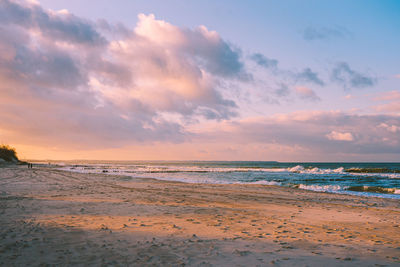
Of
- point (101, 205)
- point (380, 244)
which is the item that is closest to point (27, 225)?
point (101, 205)

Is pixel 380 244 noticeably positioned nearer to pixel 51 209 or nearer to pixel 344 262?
pixel 344 262

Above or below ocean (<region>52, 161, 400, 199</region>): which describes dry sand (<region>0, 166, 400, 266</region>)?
above

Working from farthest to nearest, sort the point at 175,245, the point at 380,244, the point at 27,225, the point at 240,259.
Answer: the point at 27,225 < the point at 380,244 < the point at 175,245 < the point at 240,259

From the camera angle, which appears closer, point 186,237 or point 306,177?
point 186,237

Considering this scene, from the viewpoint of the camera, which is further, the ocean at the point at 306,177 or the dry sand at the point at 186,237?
the ocean at the point at 306,177

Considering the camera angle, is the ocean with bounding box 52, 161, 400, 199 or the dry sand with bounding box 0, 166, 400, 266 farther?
the ocean with bounding box 52, 161, 400, 199

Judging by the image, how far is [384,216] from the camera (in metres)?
12.5

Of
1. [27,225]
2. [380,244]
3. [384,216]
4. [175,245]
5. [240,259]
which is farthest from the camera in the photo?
[384,216]

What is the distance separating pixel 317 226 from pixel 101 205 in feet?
32.4

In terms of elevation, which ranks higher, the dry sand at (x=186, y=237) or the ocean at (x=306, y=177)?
the dry sand at (x=186, y=237)

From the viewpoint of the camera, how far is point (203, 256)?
20.6 feet

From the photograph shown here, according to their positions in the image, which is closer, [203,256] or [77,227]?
[203,256]

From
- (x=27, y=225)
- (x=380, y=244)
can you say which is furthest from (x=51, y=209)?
(x=380, y=244)

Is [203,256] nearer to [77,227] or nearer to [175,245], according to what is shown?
[175,245]
